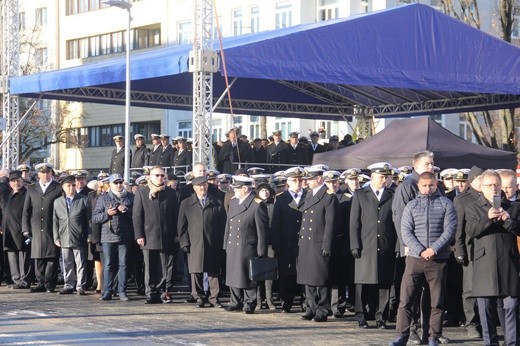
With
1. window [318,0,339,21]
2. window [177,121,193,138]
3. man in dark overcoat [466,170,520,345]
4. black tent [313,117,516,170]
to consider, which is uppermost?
window [318,0,339,21]

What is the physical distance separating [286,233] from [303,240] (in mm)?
574

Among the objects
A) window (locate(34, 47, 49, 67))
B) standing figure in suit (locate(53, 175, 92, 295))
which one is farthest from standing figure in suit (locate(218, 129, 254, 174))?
window (locate(34, 47, 49, 67))

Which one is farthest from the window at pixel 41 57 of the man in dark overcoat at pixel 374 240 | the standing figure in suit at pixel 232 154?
the man in dark overcoat at pixel 374 240

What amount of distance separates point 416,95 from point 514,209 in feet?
54.2

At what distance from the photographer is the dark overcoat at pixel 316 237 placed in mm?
15531

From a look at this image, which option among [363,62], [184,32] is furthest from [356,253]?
[184,32]

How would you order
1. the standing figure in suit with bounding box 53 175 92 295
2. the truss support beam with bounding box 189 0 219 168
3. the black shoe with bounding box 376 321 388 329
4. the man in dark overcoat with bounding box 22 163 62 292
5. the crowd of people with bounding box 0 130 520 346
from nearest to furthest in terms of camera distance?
the crowd of people with bounding box 0 130 520 346 → the black shoe with bounding box 376 321 388 329 → the standing figure in suit with bounding box 53 175 92 295 → the man in dark overcoat with bounding box 22 163 62 292 → the truss support beam with bounding box 189 0 219 168

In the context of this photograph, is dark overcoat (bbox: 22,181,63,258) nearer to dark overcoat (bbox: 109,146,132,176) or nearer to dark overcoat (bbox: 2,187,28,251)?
dark overcoat (bbox: 2,187,28,251)

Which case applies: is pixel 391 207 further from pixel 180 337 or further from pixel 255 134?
pixel 255 134

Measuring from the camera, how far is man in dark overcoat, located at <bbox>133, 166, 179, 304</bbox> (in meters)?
17.5

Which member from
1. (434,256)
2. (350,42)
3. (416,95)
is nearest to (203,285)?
(434,256)

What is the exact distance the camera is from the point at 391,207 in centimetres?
1472

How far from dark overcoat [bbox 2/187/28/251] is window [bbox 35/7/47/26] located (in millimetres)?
50394

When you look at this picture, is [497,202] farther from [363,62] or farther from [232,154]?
[232,154]
